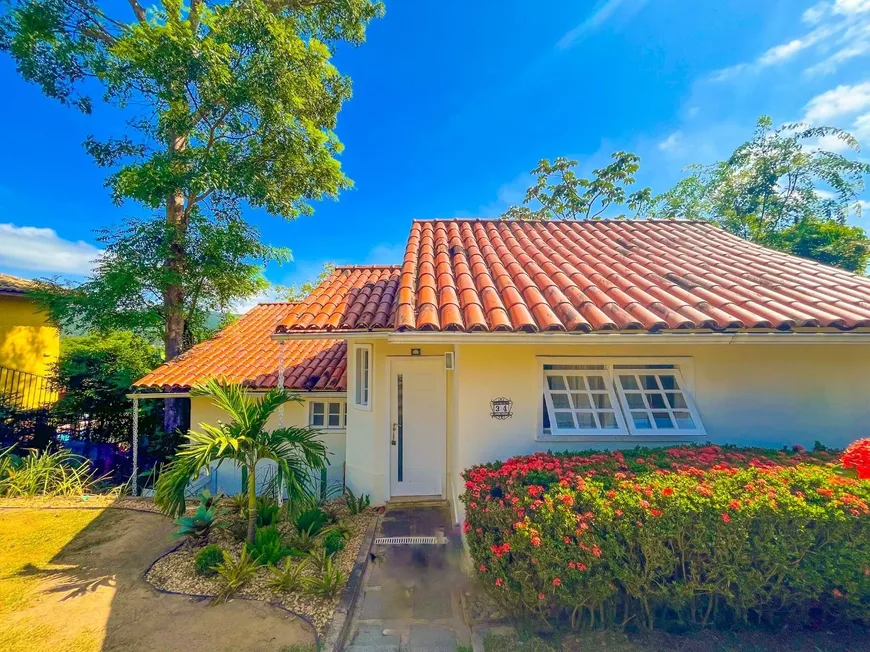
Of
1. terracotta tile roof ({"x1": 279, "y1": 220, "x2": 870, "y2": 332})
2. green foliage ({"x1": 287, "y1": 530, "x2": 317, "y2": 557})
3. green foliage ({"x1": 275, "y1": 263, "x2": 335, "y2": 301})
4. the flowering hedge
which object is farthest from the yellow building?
the flowering hedge

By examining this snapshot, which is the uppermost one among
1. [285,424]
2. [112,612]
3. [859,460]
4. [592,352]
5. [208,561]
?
[592,352]

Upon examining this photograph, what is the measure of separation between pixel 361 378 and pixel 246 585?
4178mm

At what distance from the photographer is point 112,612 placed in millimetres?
4535

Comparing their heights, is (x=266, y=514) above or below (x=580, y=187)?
below

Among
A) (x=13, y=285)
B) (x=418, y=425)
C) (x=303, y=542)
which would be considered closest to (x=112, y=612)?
(x=303, y=542)

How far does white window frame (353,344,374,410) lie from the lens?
304 inches

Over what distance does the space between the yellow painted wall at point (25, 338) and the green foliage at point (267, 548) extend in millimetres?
14012

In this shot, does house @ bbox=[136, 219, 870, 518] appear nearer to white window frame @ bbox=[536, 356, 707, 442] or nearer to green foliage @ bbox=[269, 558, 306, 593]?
white window frame @ bbox=[536, 356, 707, 442]

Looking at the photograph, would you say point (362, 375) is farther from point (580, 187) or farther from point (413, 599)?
point (580, 187)

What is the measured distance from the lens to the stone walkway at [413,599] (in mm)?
3824

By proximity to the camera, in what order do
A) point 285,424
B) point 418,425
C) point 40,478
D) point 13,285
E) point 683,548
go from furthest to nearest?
1. point 13,285
2. point 285,424
3. point 40,478
4. point 418,425
5. point 683,548

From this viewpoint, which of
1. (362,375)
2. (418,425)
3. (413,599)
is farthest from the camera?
(362,375)

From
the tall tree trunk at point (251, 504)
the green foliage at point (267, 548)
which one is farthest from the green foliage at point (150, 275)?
the green foliage at point (267, 548)

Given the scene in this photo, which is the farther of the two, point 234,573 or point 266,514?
point 266,514
